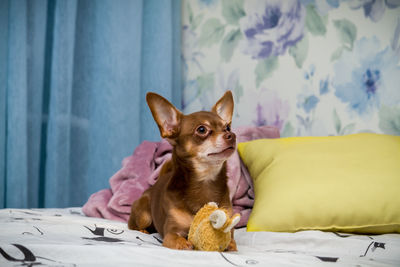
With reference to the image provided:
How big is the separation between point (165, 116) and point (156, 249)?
1.74 feet

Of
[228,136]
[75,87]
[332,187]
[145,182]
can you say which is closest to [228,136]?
[228,136]

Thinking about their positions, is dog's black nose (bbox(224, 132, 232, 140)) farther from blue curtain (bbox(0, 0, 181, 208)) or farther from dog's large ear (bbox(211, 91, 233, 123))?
blue curtain (bbox(0, 0, 181, 208))

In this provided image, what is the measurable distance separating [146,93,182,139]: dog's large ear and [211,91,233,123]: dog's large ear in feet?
0.56

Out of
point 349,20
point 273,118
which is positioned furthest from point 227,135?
point 349,20

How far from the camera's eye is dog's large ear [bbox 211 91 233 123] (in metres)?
1.34

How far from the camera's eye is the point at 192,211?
1155 mm

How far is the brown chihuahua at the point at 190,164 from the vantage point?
1.14 m

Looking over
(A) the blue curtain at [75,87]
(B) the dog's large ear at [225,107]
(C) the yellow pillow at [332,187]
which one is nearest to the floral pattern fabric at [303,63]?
(A) the blue curtain at [75,87]

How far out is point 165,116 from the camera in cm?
125

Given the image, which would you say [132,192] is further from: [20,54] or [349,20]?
[349,20]

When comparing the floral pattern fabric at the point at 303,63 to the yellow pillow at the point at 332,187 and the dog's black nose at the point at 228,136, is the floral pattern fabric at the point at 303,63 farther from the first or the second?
the dog's black nose at the point at 228,136

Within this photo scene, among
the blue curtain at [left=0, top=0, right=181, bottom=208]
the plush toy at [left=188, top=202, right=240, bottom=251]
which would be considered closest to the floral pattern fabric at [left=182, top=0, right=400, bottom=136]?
the blue curtain at [left=0, top=0, right=181, bottom=208]

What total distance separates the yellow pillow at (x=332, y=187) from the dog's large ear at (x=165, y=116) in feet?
1.36

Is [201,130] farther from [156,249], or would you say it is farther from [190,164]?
[156,249]
